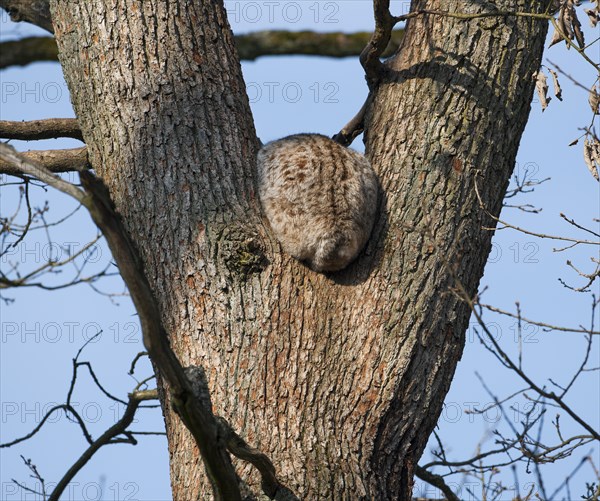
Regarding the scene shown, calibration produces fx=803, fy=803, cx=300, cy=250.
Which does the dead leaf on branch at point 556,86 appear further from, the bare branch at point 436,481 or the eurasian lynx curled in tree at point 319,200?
the bare branch at point 436,481

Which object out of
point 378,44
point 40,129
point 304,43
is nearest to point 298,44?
point 304,43

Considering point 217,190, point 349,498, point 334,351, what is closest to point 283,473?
point 349,498

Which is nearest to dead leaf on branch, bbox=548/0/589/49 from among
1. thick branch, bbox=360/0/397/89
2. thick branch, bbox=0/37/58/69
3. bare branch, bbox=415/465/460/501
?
thick branch, bbox=360/0/397/89

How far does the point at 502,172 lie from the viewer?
3.89 meters

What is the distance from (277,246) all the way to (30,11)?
286 cm

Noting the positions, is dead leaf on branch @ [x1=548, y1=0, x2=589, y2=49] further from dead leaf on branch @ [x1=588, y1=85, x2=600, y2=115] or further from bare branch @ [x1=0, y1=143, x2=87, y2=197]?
bare branch @ [x1=0, y1=143, x2=87, y2=197]

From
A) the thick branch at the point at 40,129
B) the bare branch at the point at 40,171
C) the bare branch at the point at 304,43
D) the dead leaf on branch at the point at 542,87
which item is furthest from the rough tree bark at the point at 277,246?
the bare branch at the point at 304,43

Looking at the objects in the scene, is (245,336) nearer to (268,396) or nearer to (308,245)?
(268,396)

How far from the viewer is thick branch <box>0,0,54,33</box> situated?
210 inches

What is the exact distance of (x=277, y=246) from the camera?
12.2 ft

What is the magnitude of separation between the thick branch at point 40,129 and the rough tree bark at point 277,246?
41 centimetres

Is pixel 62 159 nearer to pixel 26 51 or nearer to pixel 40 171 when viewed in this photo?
pixel 40 171

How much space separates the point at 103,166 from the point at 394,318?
1.59 meters

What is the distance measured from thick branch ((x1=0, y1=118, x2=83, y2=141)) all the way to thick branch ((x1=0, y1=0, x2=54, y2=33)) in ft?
3.85
